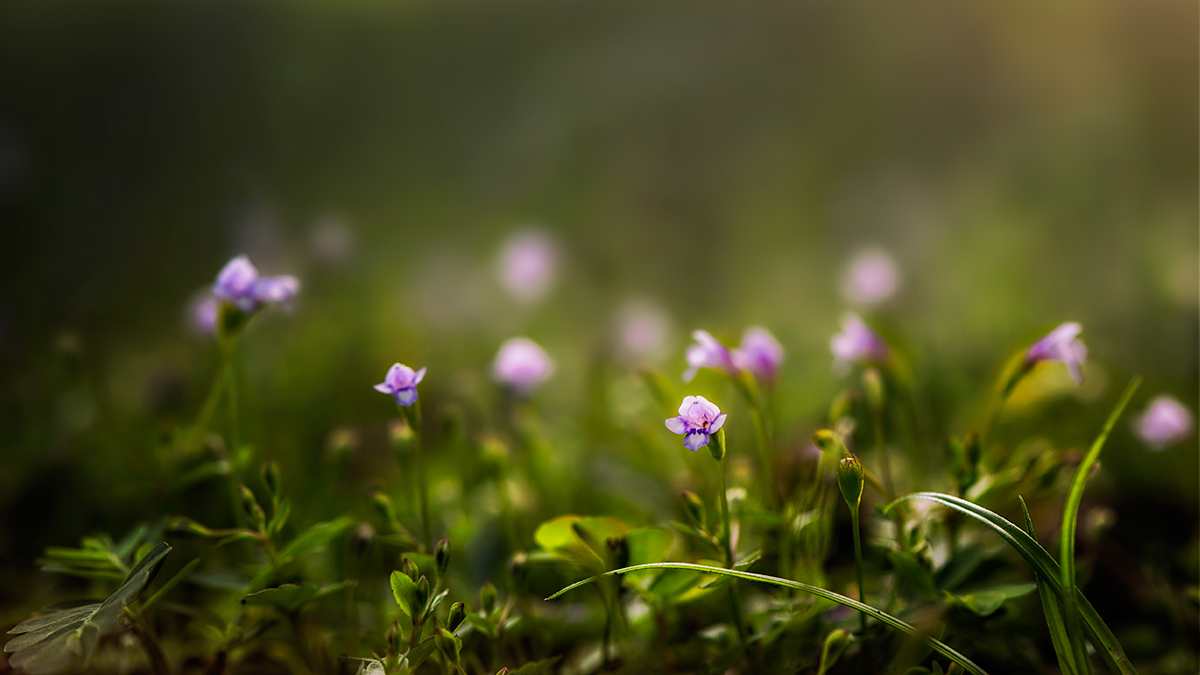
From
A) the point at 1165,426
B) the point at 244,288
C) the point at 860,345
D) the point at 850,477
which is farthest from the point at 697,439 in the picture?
the point at 1165,426

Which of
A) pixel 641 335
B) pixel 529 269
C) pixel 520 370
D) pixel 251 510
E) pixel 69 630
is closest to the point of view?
pixel 69 630

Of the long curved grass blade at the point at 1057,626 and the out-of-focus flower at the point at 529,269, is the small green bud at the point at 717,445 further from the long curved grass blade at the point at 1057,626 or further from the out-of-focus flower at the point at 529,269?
the out-of-focus flower at the point at 529,269

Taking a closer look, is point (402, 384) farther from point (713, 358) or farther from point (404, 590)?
point (713, 358)

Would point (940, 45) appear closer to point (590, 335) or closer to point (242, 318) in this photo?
point (590, 335)

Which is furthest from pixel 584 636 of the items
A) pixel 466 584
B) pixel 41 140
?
pixel 41 140

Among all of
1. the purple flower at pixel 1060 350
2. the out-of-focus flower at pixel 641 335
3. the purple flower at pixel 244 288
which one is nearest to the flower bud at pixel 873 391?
the purple flower at pixel 1060 350

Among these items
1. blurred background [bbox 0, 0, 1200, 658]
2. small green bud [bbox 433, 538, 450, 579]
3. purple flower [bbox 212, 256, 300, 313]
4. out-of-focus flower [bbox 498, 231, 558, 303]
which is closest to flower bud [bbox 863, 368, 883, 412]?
blurred background [bbox 0, 0, 1200, 658]
